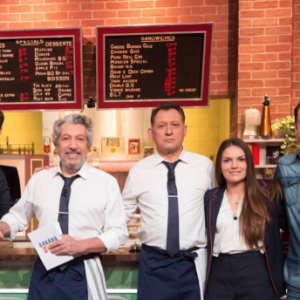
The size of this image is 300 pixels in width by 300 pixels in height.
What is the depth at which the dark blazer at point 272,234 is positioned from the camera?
74.7 inches

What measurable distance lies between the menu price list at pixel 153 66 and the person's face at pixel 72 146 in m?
1.95

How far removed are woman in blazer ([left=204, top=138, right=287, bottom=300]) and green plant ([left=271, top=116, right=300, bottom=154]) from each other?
1418 millimetres

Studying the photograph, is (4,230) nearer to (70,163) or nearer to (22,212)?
(22,212)

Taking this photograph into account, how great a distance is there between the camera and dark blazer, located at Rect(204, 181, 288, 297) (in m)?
1.90

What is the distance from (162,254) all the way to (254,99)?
2.23 metres

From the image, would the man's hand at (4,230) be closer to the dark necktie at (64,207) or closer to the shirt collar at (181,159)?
the dark necktie at (64,207)

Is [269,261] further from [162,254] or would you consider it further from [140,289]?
[140,289]

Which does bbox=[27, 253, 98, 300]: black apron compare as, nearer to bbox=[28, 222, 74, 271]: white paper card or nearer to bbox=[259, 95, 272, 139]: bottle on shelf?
bbox=[28, 222, 74, 271]: white paper card

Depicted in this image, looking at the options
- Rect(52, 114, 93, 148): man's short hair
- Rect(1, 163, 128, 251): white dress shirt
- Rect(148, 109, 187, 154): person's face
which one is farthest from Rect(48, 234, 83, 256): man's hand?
Rect(148, 109, 187, 154): person's face

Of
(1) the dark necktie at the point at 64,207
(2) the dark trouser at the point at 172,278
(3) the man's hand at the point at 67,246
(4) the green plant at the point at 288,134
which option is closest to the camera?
(3) the man's hand at the point at 67,246

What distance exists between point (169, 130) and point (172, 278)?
0.79 metres

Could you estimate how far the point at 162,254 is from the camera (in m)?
2.07

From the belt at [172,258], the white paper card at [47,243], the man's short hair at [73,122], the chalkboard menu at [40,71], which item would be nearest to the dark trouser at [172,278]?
the belt at [172,258]

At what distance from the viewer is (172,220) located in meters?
2.07
